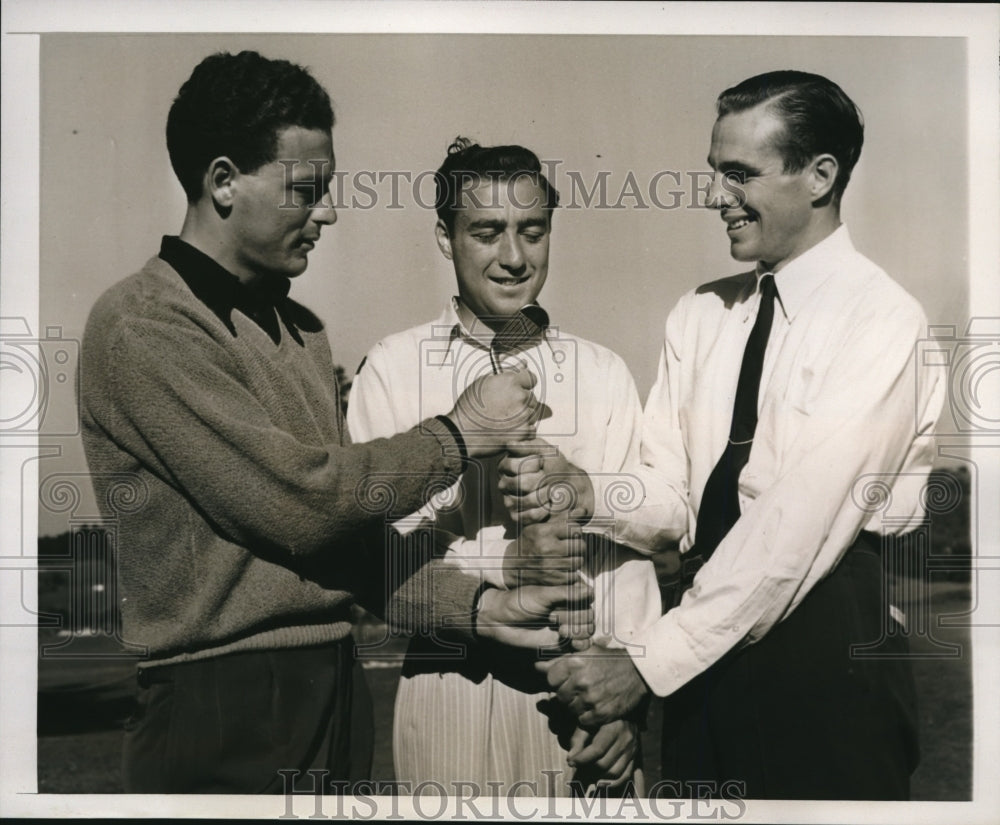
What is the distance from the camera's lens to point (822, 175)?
11.9ft

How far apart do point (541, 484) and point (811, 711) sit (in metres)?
1.09

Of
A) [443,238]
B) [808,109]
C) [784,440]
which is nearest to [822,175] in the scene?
[808,109]

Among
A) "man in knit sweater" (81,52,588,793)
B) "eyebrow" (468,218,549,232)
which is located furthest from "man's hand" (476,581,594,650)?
"eyebrow" (468,218,549,232)

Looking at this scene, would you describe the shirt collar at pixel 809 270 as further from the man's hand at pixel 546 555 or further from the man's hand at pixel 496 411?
the man's hand at pixel 546 555

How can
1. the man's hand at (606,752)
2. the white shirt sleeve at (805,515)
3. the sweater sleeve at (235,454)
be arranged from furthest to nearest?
the man's hand at (606,752), the white shirt sleeve at (805,515), the sweater sleeve at (235,454)

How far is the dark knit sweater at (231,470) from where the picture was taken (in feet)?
11.2

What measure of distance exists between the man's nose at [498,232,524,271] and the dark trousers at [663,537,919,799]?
53.6 inches

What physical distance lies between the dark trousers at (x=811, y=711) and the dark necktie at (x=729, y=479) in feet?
1.05

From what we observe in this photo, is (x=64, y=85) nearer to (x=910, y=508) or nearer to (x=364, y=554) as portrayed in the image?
(x=364, y=554)

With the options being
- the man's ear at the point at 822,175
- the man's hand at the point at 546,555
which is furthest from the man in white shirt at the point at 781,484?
the man's hand at the point at 546,555

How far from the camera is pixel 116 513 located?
3.56 m

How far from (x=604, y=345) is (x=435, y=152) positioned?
2.66 ft

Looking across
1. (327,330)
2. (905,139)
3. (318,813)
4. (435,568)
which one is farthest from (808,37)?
(318,813)

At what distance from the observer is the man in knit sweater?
343 centimetres
